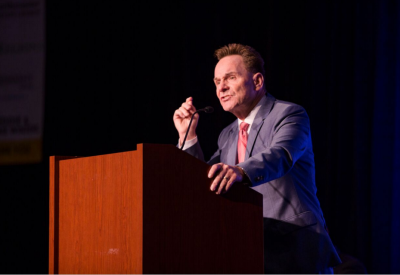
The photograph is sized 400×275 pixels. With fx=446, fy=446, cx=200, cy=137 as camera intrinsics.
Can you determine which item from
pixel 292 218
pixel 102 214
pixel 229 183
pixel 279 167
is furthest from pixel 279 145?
pixel 102 214

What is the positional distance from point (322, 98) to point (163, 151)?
2.84 m

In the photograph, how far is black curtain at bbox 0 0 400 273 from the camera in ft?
11.3

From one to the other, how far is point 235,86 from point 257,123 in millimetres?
271

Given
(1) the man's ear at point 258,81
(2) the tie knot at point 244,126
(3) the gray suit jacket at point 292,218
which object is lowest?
(3) the gray suit jacket at point 292,218

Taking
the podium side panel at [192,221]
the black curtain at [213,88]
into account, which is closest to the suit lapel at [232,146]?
the podium side panel at [192,221]

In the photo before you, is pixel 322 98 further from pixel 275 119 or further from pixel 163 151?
pixel 163 151

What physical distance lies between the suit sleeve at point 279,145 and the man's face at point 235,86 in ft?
0.78

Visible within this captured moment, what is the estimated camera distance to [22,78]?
338cm

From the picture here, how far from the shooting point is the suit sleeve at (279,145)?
1.50 meters

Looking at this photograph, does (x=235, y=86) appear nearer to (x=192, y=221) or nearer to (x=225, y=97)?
→ (x=225, y=97)

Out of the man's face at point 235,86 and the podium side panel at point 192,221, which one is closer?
the podium side panel at point 192,221

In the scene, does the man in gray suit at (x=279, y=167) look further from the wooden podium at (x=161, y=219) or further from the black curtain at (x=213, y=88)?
the black curtain at (x=213, y=88)

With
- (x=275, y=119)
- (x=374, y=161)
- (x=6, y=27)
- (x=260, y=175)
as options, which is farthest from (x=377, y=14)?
(x=6, y=27)

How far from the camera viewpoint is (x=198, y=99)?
3.81m
